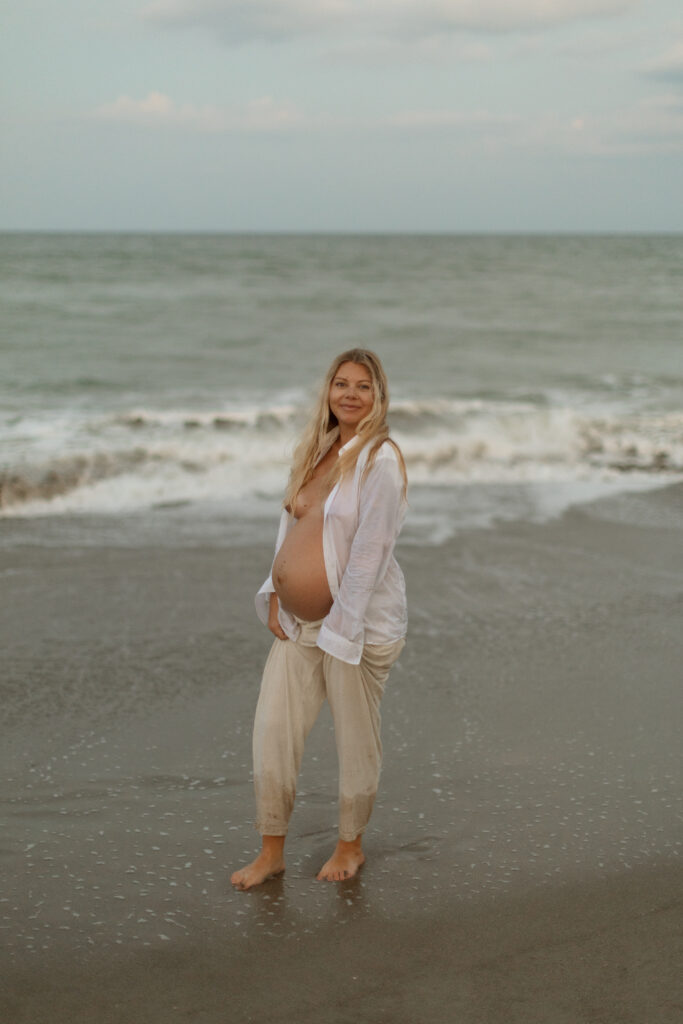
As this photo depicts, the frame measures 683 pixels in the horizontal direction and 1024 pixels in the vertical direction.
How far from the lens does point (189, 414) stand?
48.3 ft

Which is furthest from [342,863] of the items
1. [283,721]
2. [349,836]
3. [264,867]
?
[283,721]

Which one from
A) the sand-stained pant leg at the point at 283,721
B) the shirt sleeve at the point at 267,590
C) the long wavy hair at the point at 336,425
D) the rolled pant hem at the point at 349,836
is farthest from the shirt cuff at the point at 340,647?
the rolled pant hem at the point at 349,836

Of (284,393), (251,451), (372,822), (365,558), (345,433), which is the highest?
(345,433)

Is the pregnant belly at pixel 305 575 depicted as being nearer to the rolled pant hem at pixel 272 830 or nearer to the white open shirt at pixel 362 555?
the white open shirt at pixel 362 555

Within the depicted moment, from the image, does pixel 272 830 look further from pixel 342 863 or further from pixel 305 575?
pixel 305 575

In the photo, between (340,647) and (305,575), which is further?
(305,575)

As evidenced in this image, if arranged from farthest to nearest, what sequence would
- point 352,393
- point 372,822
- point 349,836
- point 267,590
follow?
point 372,822 < point 267,590 < point 349,836 < point 352,393

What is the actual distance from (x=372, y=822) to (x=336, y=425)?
1495mm

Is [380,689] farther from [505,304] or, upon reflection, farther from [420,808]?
[505,304]

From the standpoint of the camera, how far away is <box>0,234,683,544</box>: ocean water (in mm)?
9469

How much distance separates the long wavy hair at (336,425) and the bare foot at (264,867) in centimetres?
113

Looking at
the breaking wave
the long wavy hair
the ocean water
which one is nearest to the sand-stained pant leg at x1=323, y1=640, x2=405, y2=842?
the long wavy hair

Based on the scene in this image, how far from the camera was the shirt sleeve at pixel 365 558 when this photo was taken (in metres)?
3.25

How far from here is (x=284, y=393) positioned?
58.8 ft
